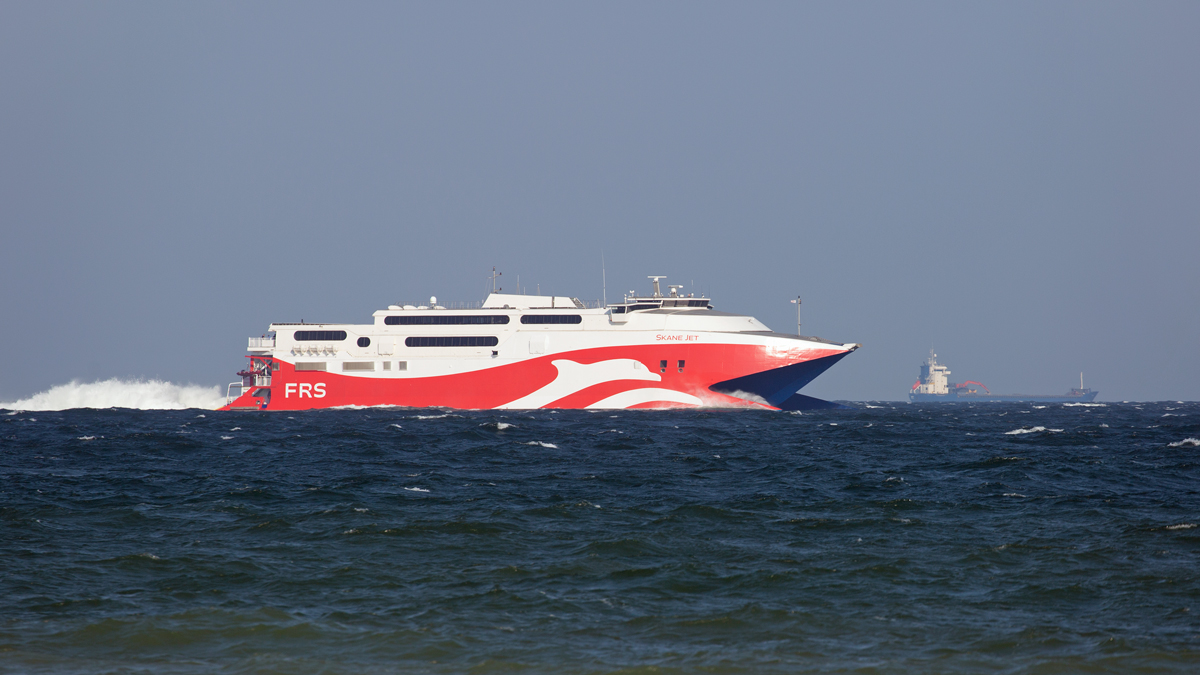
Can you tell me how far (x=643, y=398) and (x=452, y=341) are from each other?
1155cm

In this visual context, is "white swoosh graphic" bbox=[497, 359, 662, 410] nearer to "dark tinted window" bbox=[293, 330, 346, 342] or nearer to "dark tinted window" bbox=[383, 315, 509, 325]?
"dark tinted window" bbox=[383, 315, 509, 325]

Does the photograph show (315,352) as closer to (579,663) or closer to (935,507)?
(935,507)

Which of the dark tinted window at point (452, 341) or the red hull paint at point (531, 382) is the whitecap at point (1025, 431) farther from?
the dark tinted window at point (452, 341)

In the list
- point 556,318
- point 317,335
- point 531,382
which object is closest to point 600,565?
point 531,382

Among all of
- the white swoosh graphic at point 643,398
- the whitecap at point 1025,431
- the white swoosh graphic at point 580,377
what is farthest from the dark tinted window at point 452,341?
the whitecap at point 1025,431

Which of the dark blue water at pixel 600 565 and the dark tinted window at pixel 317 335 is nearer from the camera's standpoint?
the dark blue water at pixel 600 565

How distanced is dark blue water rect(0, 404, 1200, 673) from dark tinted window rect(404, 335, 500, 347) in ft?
80.7

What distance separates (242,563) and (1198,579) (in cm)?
1405

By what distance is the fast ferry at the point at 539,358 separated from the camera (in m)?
48.5

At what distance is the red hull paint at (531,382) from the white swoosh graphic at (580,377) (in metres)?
0.18

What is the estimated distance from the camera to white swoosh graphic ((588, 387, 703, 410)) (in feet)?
159

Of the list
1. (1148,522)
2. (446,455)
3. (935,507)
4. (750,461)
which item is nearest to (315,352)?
(446,455)

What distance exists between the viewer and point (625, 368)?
1925 inches

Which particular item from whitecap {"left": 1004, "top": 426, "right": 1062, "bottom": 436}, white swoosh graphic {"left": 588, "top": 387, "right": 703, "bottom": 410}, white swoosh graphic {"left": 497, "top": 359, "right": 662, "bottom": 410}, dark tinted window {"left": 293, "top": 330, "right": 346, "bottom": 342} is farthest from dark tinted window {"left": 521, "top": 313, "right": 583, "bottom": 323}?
whitecap {"left": 1004, "top": 426, "right": 1062, "bottom": 436}
